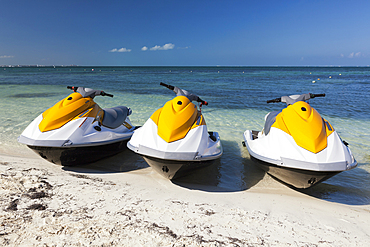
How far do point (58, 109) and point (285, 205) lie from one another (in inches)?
142

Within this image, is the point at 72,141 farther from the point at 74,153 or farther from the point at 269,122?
the point at 269,122

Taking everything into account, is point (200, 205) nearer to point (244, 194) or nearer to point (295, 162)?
point (244, 194)

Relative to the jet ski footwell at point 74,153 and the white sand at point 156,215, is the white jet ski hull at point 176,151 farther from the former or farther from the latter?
the jet ski footwell at point 74,153

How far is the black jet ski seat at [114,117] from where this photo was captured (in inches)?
162

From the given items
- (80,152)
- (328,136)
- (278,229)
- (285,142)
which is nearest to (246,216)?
(278,229)

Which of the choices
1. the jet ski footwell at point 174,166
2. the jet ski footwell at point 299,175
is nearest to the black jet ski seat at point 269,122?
the jet ski footwell at point 299,175

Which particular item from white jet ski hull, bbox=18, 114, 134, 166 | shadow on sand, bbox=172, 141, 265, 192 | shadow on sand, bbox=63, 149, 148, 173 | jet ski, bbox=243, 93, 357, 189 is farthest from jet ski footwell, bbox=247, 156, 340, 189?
white jet ski hull, bbox=18, 114, 134, 166

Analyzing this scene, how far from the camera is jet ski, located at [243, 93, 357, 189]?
2740mm

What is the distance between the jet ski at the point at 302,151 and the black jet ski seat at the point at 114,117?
8.40 ft

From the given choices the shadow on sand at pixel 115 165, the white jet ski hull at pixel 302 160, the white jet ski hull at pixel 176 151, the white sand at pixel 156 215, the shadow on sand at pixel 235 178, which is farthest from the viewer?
the shadow on sand at pixel 115 165

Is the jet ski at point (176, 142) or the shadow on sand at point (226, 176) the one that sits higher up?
the jet ski at point (176, 142)

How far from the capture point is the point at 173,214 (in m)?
2.57

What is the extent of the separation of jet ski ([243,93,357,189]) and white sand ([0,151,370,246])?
0.45 metres

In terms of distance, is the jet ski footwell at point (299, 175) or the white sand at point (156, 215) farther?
the jet ski footwell at point (299, 175)
